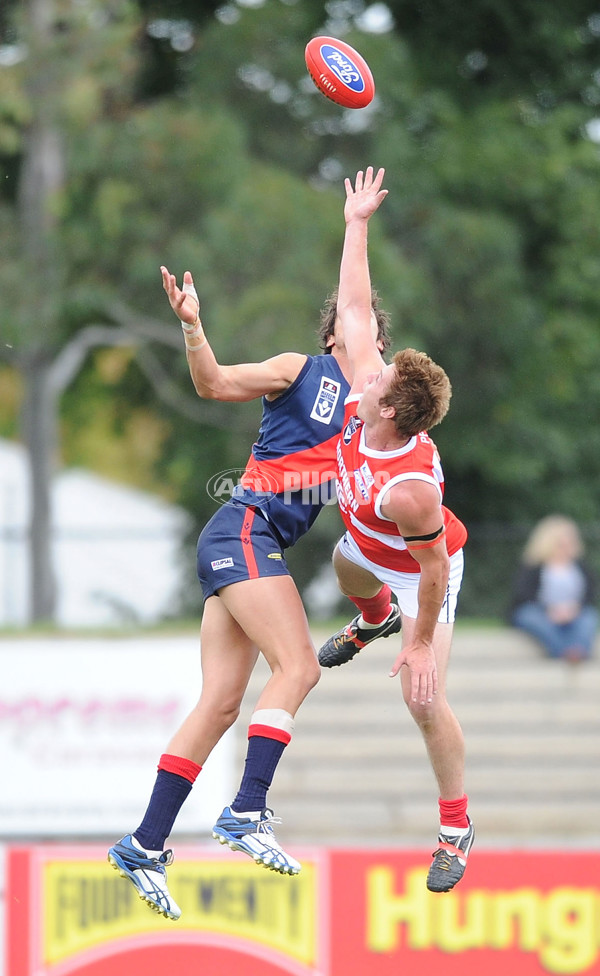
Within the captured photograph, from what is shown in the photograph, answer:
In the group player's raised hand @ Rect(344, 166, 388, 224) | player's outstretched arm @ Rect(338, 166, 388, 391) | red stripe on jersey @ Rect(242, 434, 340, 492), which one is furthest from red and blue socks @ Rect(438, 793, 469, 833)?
player's raised hand @ Rect(344, 166, 388, 224)

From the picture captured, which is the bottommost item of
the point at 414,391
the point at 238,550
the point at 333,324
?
the point at 238,550

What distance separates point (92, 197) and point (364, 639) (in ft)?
29.9

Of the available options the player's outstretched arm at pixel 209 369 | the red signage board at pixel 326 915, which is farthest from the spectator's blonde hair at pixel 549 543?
the player's outstretched arm at pixel 209 369

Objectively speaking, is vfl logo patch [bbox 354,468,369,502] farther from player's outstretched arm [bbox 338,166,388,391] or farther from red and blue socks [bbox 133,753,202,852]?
red and blue socks [bbox 133,753,202,852]

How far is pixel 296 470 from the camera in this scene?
17.5 ft

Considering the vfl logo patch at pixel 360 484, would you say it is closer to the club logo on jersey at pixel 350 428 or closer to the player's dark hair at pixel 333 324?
the club logo on jersey at pixel 350 428

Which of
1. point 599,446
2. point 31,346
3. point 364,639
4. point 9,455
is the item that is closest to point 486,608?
point 599,446

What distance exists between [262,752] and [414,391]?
1.42 m

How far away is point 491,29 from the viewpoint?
17125 millimetres

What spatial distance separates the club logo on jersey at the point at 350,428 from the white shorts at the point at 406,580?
1.36 feet

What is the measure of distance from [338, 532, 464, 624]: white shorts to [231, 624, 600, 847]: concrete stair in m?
6.68

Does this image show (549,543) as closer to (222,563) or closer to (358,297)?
(358,297)

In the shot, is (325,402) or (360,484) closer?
(360,484)

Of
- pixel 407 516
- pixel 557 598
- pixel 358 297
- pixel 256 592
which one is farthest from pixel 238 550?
pixel 557 598
